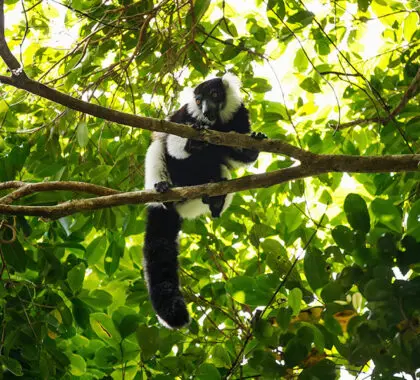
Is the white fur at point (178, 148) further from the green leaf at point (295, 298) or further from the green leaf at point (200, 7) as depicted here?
the green leaf at point (295, 298)

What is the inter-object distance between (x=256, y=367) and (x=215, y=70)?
13.2 ft

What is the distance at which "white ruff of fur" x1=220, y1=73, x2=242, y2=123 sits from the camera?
6.10m

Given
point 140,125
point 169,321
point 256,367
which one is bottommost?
point 256,367

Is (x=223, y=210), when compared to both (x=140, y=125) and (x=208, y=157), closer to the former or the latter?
(x=208, y=157)

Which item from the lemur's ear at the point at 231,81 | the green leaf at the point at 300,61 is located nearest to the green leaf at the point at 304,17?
the green leaf at the point at 300,61

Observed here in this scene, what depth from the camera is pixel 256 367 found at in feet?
9.91

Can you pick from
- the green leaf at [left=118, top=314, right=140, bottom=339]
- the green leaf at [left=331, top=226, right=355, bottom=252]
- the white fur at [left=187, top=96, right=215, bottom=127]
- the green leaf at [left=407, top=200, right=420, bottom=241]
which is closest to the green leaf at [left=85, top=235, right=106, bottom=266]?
the green leaf at [left=118, top=314, right=140, bottom=339]

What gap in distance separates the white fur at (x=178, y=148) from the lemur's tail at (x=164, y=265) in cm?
53

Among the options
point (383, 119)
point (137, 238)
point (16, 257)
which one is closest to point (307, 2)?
point (383, 119)

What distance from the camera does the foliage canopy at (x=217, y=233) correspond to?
113 inches

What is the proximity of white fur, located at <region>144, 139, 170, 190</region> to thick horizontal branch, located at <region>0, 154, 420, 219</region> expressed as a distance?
1335mm

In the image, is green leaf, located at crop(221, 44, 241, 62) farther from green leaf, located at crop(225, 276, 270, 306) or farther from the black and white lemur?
green leaf, located at crop(225, 276, 270, 306)

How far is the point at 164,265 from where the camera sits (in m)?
5.02

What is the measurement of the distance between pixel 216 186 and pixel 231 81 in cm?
240
